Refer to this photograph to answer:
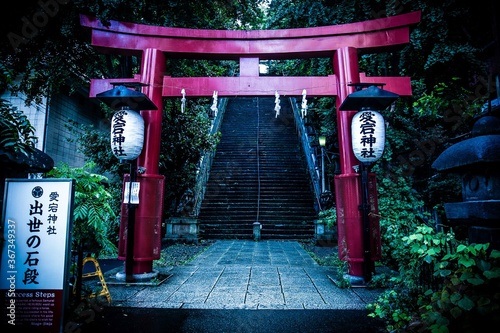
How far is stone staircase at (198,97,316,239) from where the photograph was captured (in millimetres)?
11984

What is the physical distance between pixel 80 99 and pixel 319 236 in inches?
483

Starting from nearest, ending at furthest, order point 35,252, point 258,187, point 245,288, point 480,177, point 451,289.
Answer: point 451,289
point 35,252
point 480,177
point 245,288
point 258,187

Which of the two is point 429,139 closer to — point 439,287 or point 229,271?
point 439,287

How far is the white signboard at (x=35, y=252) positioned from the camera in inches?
129

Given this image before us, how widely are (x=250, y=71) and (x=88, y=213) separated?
4609 mm

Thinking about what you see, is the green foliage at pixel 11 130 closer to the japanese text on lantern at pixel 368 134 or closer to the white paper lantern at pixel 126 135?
the white paper lantern at pixel 126 135

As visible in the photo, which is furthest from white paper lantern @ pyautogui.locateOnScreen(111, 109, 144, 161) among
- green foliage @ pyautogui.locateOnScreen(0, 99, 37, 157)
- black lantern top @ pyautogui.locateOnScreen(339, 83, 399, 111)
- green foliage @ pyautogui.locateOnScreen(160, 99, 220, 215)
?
black lantern top @ pyautogui.locateOnScreen(339, 83, 399, 111)

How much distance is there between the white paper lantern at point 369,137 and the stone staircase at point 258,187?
6777mm

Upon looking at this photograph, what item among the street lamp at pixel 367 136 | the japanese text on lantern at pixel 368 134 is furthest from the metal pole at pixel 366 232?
the japanese text on lantern at pixel 368 134

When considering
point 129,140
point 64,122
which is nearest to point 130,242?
point 129,140

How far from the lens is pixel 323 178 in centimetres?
1255

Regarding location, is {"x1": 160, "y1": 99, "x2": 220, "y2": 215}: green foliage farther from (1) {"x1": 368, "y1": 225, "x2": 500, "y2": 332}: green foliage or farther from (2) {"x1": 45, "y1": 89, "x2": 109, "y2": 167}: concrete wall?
(1) {"x1": 368, "y1": 225, "x2": 500, "y2": 332}: green foliage

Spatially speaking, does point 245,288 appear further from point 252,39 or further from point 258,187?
point 258,187

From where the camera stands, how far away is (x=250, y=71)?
22.0ft
